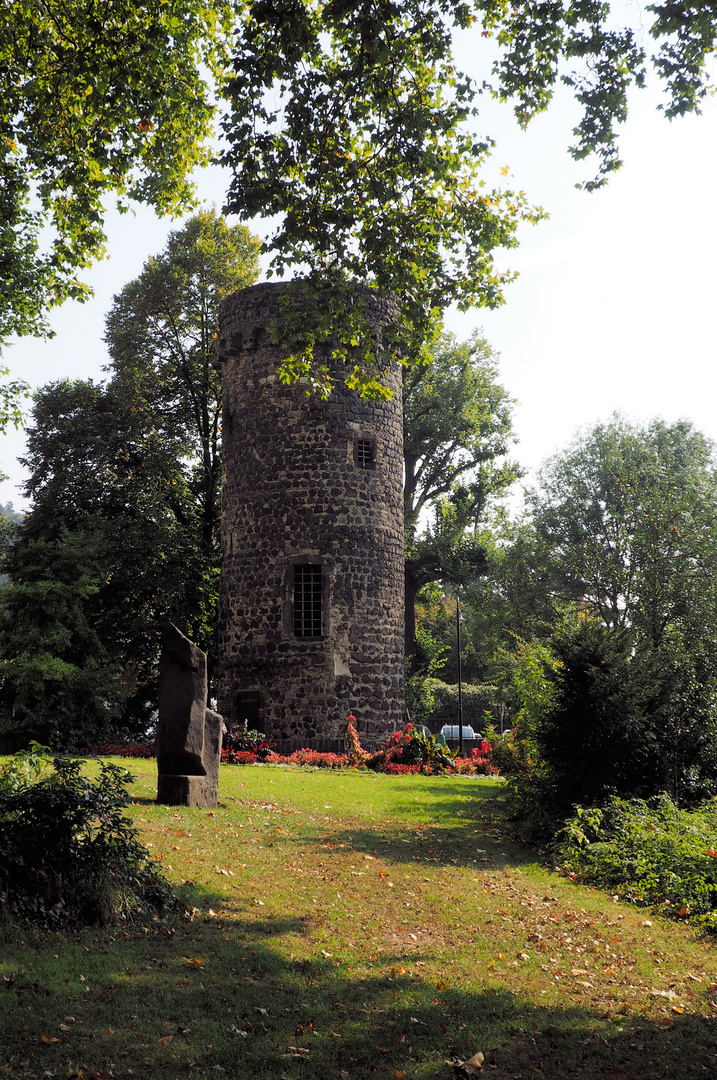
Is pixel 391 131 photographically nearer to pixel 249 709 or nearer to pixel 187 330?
pixel 249 709

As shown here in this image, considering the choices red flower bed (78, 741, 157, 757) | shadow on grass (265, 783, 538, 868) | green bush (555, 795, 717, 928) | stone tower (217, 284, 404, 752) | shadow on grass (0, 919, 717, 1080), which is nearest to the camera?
shadow on grass (0, 919, 717, 1080)

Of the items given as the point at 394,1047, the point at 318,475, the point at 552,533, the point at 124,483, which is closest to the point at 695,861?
the point at 394,1047

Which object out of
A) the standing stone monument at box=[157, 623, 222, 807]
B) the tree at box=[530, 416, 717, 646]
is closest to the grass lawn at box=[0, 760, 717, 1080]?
the standing stone monument at box=[157, 623, 222, 807]

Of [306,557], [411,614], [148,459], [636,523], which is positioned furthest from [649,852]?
[411,614]

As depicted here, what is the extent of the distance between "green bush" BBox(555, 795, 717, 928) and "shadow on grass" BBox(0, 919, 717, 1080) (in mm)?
2825

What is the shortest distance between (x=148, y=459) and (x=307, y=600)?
27.1 feet

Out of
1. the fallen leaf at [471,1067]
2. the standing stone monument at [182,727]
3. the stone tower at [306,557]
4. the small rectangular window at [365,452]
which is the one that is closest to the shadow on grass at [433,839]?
the standing stone monument at [182,727]

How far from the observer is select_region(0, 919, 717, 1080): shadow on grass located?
13.5ft

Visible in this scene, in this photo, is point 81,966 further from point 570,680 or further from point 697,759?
point 697,759

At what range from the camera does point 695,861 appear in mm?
8086

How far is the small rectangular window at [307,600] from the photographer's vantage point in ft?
69.5

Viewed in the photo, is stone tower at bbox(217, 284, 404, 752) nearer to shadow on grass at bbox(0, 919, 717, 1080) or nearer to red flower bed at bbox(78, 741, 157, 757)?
red flower bed at bbox(78, 741, 157, 757)

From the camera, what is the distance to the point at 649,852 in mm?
8719

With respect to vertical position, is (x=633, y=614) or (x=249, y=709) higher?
(x=633, y=614)
